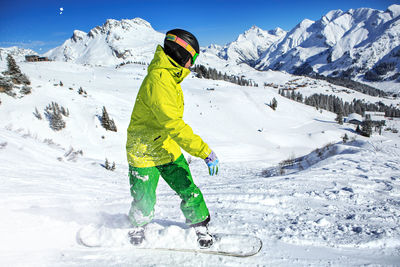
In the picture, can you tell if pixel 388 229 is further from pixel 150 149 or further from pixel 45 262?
pixel 45 262

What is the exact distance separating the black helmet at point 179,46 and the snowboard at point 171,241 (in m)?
2.11

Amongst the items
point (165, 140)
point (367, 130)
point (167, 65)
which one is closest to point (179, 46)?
point (167, 65)

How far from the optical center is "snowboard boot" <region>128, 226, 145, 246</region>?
2580 mm

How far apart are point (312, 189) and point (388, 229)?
1.91 m

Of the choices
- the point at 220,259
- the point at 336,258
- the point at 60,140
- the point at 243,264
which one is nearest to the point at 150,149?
the point at 220,259

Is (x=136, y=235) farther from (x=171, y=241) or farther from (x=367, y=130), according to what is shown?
(x=367, y=130)

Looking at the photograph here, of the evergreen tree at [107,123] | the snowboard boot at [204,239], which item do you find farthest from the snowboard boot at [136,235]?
the evergreen tree at [107,123]

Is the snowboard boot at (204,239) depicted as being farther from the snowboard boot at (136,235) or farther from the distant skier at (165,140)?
the snowboard boot at (136,235)

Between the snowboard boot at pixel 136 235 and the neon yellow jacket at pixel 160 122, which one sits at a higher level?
the neon yellow jacket at pixel 160 122

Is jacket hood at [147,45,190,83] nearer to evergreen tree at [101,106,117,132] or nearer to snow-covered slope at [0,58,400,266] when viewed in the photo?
snow-covered slope at [0,58,400,266]

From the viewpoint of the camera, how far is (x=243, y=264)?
7.52 feet

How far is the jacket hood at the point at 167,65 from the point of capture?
232cm

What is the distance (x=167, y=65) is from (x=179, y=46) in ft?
0.99

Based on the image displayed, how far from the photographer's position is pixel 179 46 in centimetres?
243
